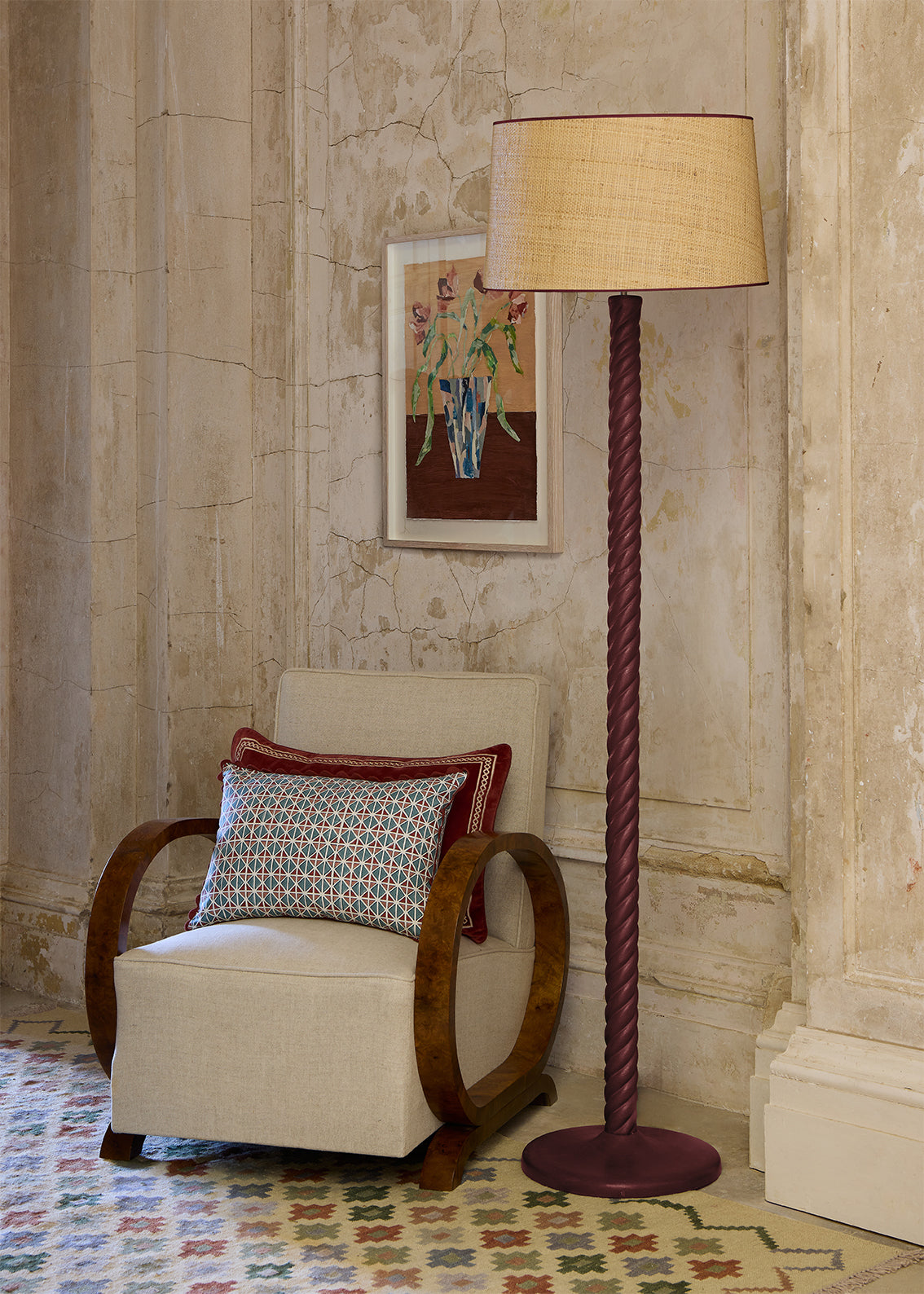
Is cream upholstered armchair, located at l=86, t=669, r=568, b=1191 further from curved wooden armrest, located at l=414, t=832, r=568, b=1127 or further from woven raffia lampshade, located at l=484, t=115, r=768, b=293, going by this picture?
woven raffia lampshade, located at l=484, t=115, r=768, b=293

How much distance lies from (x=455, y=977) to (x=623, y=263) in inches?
47.5

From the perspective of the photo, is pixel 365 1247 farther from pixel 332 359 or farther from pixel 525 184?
pixel 332 359

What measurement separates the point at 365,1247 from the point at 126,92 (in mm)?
2707

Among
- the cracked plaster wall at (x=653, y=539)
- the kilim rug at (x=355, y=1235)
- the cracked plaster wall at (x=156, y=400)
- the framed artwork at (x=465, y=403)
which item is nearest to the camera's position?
the kilim rug at (x=355, y=1235)

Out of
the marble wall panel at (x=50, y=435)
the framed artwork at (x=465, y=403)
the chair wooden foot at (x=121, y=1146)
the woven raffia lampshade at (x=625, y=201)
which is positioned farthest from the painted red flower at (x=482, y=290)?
the chair wooden foot at (x=121, y=1146)

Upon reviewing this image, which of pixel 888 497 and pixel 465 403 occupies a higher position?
pixel 465 403

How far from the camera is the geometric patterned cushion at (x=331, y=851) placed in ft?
8.86

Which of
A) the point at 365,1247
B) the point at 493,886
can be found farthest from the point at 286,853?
the point at 365,1247

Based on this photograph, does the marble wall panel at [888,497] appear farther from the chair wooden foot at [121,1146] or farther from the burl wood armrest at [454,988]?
the chair wooden foot at [121,1146]

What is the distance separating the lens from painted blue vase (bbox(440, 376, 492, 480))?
11.1 feet

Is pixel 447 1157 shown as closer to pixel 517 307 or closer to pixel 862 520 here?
pixel 862 520

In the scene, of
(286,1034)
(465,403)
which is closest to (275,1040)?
(286,1034)

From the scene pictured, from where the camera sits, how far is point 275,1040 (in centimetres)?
→ 254

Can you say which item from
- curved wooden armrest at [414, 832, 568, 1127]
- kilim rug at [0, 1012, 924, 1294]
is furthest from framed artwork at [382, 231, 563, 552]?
kilim rug at [0, 1012, 924, 1294]
